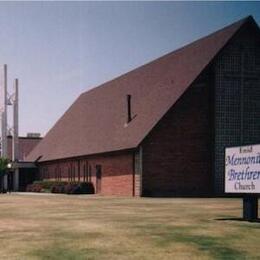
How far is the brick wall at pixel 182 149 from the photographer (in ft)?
126

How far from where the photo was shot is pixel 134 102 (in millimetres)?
45156

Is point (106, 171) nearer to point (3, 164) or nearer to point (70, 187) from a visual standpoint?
point (70, 187)

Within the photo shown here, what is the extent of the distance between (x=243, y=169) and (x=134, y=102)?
26875mm

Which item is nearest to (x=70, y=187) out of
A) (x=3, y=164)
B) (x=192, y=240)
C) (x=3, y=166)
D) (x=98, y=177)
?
(x=98, y=177)

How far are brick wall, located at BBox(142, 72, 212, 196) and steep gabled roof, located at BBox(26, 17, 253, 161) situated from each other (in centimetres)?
85

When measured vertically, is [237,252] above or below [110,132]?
below

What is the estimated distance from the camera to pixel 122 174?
135ft

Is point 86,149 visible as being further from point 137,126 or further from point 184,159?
point 184,159

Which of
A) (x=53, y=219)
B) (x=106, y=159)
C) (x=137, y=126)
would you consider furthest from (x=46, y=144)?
(x=53, y=219)

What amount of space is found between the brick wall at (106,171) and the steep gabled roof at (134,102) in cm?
81

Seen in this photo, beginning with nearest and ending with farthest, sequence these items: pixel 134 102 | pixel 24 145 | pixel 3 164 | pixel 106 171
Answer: pixel 106 171 < pixel 134 102 < pixel 3 164 < pixel 24 145

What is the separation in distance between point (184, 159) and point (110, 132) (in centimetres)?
847

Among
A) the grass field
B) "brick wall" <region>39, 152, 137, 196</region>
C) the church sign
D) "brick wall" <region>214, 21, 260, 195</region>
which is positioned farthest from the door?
the grass field

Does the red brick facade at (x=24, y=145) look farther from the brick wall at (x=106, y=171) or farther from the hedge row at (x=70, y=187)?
the hedge row at (x=70, y=187)
